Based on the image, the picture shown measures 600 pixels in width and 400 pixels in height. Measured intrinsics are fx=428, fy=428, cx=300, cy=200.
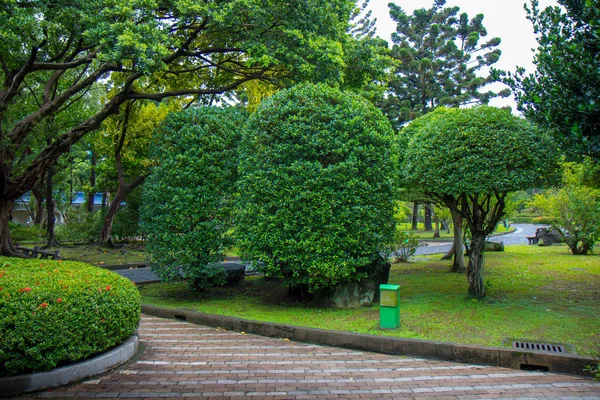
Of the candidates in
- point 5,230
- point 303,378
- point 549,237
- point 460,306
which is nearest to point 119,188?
point 5,230

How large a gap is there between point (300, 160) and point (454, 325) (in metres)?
3.93

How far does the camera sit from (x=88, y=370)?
4926 millimetres

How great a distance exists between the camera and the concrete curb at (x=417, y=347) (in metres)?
5.27

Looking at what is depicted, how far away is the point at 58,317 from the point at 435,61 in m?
31.9

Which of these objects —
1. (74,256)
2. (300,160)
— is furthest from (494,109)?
(74,256)

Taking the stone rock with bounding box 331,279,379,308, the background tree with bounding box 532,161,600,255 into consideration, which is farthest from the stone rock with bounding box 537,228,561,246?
the stone rock with bounding box 331,279,379,308

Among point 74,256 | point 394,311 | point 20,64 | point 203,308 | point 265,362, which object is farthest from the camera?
point 74,256

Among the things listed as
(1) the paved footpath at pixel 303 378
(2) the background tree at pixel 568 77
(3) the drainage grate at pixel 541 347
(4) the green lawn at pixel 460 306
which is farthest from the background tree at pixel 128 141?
(3) the drainage grate at pixel 541 347

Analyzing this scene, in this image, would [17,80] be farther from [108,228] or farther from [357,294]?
[108,228]

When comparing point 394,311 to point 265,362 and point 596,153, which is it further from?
point 596,153

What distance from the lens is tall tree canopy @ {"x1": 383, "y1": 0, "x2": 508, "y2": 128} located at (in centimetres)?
3106

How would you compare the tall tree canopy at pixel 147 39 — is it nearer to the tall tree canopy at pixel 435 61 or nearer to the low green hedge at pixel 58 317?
the low green hedge at pixel 58 317

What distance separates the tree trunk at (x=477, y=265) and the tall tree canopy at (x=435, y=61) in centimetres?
2377

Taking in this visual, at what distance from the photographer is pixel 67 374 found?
4.71 metres
